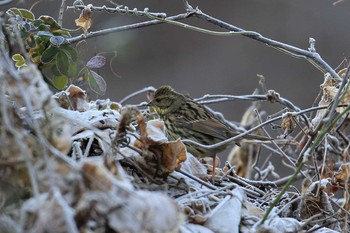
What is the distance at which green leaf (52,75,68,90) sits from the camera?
358 centimetres

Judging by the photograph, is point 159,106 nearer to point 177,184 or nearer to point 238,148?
point 238,148

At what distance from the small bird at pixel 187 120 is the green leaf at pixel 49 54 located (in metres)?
1.10

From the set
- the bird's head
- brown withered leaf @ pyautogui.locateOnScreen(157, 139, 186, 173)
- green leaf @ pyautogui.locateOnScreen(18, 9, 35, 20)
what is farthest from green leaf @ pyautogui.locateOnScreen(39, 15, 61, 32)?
brown withered leaf @ pyautogui.locateOnScreen(157, 139, 186, 173)

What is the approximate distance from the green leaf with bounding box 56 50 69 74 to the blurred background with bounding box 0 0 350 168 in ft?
19.2

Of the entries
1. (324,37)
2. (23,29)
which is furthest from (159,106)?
(324,37)

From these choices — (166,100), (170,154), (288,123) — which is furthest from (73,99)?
(166,100)

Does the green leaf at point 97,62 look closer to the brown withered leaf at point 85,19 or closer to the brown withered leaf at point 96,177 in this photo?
the brown withered leaf at point 85,19

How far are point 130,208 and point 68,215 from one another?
148 millimetres

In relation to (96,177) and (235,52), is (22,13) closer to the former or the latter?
(96,177)

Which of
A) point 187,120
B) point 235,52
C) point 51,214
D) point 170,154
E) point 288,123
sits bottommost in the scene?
point 235,52

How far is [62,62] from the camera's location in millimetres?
3598

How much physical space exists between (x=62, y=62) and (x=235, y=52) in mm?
7370

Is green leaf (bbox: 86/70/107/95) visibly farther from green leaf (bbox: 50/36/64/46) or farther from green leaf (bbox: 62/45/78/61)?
green leaf (bbox: 50/36/64/46)

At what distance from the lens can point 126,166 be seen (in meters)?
2.63
